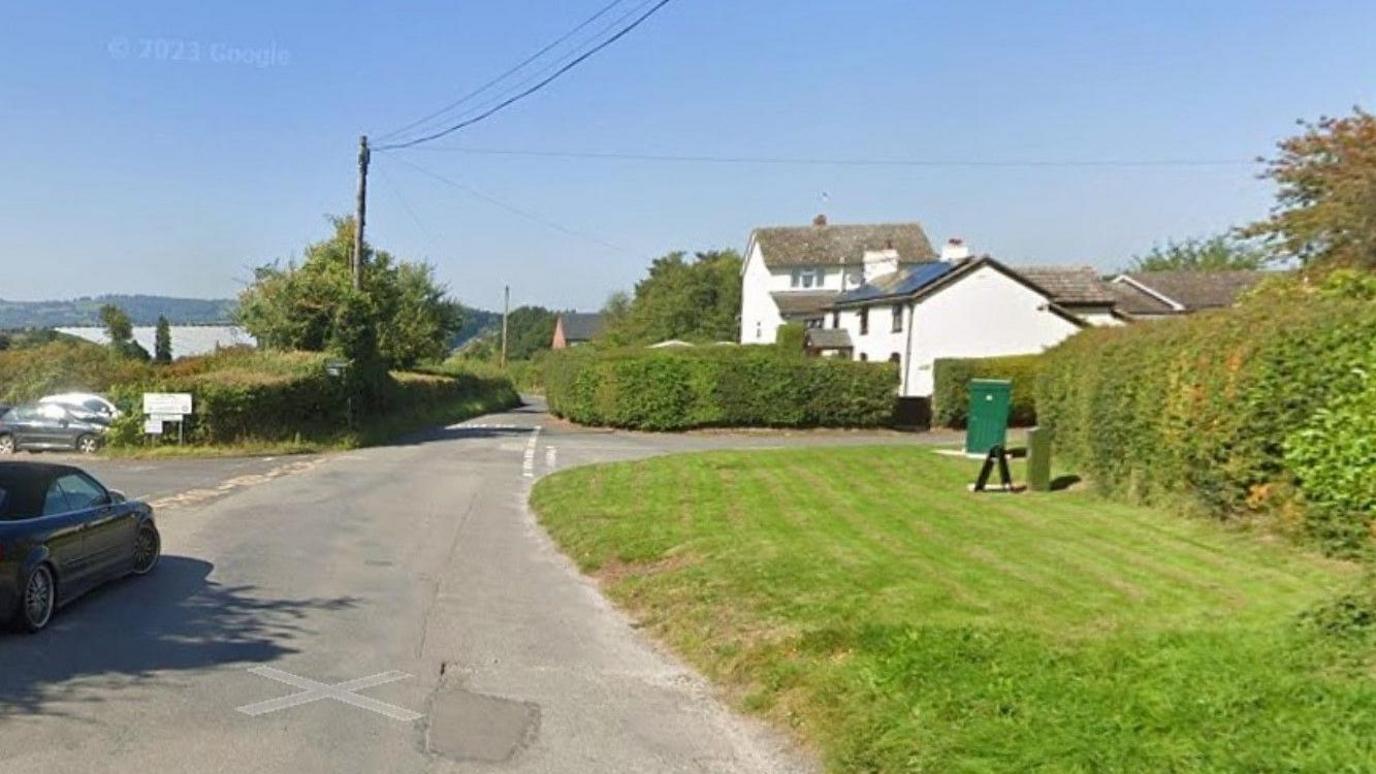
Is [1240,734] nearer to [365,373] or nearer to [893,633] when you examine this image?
[893,633]

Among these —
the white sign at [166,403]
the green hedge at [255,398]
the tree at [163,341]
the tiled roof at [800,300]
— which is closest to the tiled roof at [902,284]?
the tiled roof at [800,300]

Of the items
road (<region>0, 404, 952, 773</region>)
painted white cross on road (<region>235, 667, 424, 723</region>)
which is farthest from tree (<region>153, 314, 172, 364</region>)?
painted white cross on road (<region>235, 667, 424, 723</region>)

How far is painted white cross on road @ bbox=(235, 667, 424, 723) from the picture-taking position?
4.67 metres

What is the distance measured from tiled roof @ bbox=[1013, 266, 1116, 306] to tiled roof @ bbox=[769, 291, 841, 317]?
17288mm

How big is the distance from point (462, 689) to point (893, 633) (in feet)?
9.21

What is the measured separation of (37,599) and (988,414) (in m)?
13.8

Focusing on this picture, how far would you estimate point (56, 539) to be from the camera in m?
6.34

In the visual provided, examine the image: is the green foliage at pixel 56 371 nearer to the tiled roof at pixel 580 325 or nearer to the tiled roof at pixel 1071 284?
the tiled roof at pixel 1071 284

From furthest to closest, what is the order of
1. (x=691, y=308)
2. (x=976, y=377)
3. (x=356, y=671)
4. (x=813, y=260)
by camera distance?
(x=691, y=308) < (x=813, y=260) < (x=976, y=377) < (x=356, y=671)

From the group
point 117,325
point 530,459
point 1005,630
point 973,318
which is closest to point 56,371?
point 530,459

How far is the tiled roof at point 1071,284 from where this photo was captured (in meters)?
36.1

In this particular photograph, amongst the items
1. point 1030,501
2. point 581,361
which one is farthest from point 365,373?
point 1030,501

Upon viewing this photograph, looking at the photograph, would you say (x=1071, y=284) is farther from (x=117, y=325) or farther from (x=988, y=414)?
(x=117, y=325)

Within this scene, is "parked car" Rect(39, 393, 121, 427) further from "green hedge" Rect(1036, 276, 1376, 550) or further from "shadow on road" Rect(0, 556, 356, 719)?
"green hedge" Rect(1036, 276, 1376, 550)
